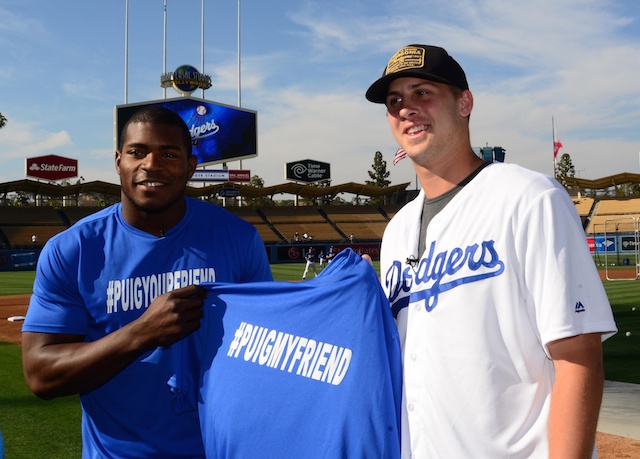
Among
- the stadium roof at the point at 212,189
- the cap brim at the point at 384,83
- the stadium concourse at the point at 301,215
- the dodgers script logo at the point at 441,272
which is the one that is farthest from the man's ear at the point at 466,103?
the stadium roof at the point at 212,189

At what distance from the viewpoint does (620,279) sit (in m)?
26.3

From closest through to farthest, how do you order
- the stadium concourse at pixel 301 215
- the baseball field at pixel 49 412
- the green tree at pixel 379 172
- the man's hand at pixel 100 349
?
the man's hand at pixel 100 349, the baseball field at pixel 49 412, the stadium concourse at pixel 301 215, the green tree at pixel 379 172

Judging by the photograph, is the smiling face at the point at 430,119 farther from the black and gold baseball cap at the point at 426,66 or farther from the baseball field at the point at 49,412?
the baseball field at the point at 49,412

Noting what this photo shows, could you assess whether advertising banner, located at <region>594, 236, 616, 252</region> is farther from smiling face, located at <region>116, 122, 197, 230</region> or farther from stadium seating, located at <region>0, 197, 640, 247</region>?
smiling face, located at <region>116, 122, 197, 230</region>

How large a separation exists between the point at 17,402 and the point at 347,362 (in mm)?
6963

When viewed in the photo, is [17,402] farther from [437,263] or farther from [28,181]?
[28,181]

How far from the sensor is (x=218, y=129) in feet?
131

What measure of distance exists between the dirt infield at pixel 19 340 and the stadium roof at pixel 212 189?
34986 millimetres

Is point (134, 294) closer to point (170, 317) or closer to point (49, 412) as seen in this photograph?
point (170, 317)

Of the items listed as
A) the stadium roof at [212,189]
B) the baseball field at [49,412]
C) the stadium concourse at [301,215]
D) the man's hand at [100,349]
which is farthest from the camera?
the stadium roof at [212,189]

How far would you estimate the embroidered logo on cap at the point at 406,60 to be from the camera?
7.30ft

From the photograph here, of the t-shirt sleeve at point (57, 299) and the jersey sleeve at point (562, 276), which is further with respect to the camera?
the t-shirt sleeve at point (57, 299)

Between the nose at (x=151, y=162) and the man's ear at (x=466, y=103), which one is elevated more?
the man's ear at (x=466, y=103)

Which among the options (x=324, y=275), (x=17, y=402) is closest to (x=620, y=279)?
(x=17, y=402)
